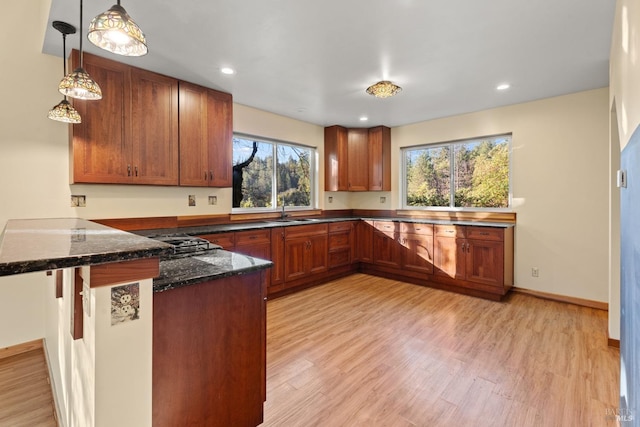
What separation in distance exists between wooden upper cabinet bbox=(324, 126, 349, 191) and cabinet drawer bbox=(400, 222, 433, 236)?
126 centimetres

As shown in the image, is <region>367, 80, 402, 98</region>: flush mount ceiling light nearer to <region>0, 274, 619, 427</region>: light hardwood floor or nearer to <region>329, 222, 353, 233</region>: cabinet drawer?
<region>329, 222, 353, 233</region>: cabinet drawer

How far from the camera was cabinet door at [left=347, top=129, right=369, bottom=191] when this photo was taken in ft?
17.2

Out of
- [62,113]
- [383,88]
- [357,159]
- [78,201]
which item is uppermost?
[383,88]

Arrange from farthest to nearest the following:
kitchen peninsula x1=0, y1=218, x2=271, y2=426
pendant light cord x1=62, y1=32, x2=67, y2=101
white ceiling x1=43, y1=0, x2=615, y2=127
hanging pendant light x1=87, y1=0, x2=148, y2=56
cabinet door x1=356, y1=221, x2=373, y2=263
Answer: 1. cabinet door x1=356, y1=221, x2=373, y2=263
2. pendant light cord x1=62, y1=32, x2=67, y2=101
3. white ceiling x1=43, y1=0, x2=615, y2=127
4. hanging pendant light x1=87, y1=0, x2=148, y2=56
5. kitchen peninsula x1=0, y1=218, x2=271, y2=426

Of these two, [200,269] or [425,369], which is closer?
[200,269]

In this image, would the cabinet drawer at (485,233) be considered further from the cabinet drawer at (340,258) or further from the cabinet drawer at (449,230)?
the cabinet drawer at (340,258)

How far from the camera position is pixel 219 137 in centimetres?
345

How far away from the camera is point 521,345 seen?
2.55 m

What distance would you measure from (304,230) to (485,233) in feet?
7.58

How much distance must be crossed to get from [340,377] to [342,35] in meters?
2.55

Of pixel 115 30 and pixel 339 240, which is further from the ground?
pixel 115 30

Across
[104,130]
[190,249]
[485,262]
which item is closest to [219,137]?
[104,130]

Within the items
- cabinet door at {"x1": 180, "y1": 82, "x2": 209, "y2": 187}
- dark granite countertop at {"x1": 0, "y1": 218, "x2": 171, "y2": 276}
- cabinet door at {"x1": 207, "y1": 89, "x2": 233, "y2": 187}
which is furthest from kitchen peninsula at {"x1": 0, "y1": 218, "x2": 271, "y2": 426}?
cabinet door at {"x1": 207, "y1": 89, "x2": 233, "y2": 187}

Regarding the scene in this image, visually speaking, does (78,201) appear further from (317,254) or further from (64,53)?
(317,254)
